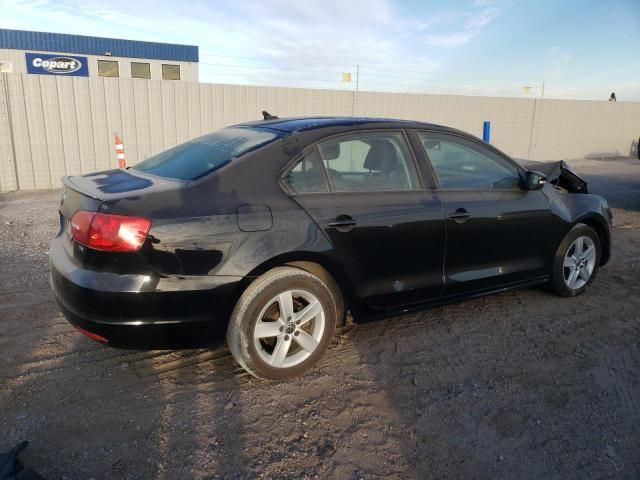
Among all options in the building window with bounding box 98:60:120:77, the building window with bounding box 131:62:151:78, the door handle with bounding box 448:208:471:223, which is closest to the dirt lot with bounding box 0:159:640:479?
the door handle with bounding box 448:208:471:223

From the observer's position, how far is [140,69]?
24328mm

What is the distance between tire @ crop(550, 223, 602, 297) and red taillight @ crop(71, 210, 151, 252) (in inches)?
132

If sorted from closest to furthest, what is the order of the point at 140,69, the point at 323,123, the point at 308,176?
the point at 308,176
the point at 323,123
the point at 140,69

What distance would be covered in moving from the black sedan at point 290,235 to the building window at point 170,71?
23.6 m

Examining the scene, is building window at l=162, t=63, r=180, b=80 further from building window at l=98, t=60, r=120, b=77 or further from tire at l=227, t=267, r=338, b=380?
tire at l=227, t=267, r=338, b=380

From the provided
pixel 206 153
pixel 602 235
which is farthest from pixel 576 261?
pixel 206 153

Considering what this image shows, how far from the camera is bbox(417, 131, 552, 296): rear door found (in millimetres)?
3457

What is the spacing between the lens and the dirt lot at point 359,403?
2.27m

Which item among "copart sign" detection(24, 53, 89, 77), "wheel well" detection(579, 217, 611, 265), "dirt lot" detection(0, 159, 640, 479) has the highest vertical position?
"copart sign" detection(24, 53, 89, 77)

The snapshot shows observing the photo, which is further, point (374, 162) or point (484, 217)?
point (484, 217)

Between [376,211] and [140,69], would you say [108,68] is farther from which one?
[376,211]

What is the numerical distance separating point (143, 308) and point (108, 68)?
81.1 ft

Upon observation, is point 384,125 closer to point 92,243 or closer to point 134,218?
point 134,218

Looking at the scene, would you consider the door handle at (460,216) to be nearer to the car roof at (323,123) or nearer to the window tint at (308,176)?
the car roof at (323,123)
